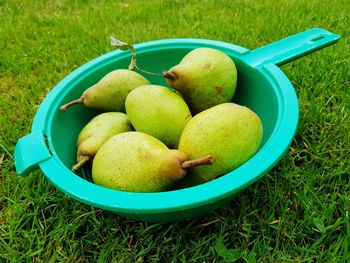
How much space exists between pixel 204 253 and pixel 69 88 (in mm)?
806

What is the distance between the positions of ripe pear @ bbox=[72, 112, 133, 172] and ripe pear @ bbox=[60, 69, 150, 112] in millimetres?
60

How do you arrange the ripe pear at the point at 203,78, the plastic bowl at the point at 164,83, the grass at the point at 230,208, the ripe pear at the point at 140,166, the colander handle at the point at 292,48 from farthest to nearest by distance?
the colander handle at the point at 292,48 → the ripe pear at the point at 203,78 → the grass at the point at 230,208 → the ripe pear at the point at 140,166 → the plastic bowl at the point at 164,83

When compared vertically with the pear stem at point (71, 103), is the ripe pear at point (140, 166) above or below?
above

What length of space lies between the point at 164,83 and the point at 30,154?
778 millimetres

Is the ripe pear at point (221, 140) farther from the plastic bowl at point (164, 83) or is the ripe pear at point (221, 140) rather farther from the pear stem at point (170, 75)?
the pear stem at point (170, 75)

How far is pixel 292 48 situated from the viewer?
1.52 m

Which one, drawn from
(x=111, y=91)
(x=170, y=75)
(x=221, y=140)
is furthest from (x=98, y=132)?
(x=221, y=140)

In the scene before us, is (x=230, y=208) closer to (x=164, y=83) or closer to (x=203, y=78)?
(x=203, y=78)

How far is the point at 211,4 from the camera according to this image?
9.94 ft

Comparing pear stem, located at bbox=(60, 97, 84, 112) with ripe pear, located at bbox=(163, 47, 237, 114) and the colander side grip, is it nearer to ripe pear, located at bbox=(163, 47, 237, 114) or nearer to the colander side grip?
the colander side grip

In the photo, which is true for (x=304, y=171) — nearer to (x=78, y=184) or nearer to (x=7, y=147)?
(x=78, y=184)

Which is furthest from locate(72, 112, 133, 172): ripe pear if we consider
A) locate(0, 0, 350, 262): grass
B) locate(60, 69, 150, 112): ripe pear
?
locate(0, 0, 350, 262): grass

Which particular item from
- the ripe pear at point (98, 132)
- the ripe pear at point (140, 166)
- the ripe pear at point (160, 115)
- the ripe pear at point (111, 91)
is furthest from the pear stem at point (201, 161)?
the ripe pear at point (111, 91)

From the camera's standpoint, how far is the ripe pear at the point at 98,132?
4.35ft
